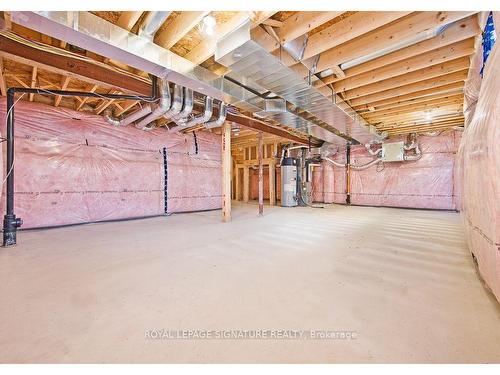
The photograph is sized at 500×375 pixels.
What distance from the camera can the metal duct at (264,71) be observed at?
182 cm

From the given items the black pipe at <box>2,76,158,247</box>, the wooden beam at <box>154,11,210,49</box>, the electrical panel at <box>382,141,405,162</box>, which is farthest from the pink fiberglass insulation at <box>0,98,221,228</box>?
the electrical panel at <box>382,141,405,162</box>

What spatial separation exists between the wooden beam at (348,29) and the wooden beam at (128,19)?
1.52 m

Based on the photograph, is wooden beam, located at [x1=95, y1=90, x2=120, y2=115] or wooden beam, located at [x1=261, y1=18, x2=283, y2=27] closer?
wooden beam, located at [x1=261, y1=18, x2=283, y2=27]

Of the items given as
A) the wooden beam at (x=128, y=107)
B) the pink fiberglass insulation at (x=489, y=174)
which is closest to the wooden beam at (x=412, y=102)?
the pink fiberglass insulation at (x=489, y=174)

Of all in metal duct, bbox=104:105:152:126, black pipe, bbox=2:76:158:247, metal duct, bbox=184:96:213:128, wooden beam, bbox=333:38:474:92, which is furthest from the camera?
metal duct, bbox=104:105:152:126

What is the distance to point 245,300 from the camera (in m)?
1.40

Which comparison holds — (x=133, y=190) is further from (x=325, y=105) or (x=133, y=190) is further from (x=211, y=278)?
(x=325, y=105)

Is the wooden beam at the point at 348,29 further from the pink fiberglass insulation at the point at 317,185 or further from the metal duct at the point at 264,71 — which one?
the pink fiberglass insulation at the point at 317,185

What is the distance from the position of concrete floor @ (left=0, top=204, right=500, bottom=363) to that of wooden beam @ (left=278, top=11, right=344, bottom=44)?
6.54ft

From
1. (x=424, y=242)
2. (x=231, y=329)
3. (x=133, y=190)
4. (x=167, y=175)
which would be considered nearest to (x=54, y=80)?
(x=133, y=190)

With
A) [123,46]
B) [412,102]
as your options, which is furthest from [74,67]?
[412,102]

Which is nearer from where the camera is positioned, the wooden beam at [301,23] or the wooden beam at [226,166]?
the wooden beam at [301,23]

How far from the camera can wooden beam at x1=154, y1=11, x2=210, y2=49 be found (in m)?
1.75

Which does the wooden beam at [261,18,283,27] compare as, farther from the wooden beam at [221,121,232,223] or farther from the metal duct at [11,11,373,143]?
the wooden beam at [221,121,232,223]
